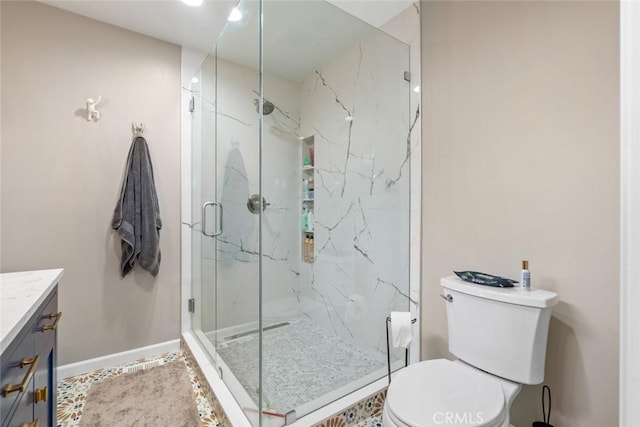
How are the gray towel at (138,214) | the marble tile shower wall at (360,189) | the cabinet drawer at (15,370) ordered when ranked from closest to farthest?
1. the cabinet drawer at (15,370)
2. the marble tile shower wall at (360,189)
3. the gray towel at (138,214)

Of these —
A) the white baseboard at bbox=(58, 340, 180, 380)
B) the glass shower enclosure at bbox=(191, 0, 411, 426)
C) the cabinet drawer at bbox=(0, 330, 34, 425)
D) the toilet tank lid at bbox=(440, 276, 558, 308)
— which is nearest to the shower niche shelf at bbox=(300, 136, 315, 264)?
the glass shower enclosure at bbox=(191, 0, 411, 426)

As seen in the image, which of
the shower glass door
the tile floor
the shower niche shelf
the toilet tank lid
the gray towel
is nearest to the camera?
the toilet tank lid

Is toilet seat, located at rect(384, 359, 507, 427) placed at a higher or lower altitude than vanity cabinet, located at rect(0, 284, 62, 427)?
lower

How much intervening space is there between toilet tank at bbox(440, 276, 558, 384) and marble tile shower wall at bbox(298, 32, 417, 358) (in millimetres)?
558

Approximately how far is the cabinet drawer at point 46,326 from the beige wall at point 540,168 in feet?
5.76

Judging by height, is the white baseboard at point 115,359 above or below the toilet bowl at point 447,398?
below

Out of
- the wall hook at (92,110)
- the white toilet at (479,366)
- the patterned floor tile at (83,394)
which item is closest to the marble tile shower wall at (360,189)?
the white toilet at (479,366)

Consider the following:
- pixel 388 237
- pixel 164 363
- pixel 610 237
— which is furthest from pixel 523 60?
pixel 164 363

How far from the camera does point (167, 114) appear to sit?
7.38 feet

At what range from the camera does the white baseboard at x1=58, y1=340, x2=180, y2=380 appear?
1908mm

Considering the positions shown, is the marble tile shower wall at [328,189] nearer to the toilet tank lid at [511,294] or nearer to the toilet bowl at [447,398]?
the toilet tank lid at [511,294]

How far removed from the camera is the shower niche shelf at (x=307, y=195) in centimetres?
214

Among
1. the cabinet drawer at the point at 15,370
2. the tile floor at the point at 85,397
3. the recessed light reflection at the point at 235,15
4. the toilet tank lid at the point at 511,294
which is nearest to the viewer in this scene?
the cabinet drawer at the point at 15,370

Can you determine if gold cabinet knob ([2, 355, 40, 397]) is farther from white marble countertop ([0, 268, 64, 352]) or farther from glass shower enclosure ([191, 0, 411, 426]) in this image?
glass shower enclosure ([191, 0, 411, 426])
